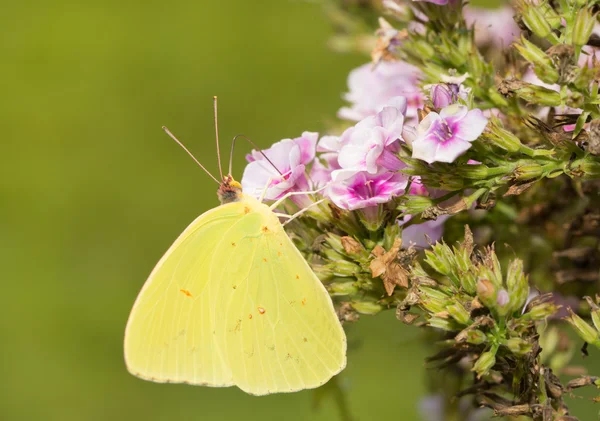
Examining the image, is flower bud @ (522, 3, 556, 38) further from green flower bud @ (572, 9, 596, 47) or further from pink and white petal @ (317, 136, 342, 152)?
pink and white petal @ (317, 136, 342, 152)

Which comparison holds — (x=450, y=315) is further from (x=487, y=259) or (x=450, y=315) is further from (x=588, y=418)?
(x=588, y=418)

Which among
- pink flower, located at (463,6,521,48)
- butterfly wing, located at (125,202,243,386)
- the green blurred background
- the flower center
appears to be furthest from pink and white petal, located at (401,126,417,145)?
the green blurred background

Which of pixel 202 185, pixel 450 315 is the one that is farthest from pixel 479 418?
pixel 202 185

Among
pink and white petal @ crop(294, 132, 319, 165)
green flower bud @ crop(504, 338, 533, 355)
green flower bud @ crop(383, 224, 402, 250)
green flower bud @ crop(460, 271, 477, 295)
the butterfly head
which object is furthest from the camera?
the butterfly head

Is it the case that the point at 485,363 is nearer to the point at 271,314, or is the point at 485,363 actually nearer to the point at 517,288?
the point at 517,288

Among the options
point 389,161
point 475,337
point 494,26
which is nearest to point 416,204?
point 389,161
